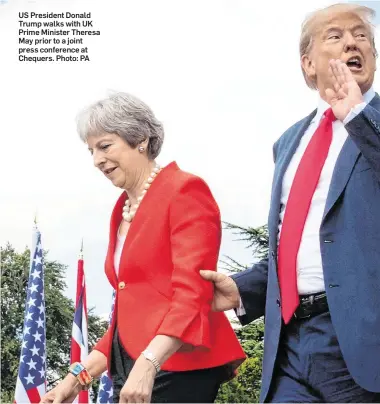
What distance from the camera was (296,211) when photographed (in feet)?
8.91

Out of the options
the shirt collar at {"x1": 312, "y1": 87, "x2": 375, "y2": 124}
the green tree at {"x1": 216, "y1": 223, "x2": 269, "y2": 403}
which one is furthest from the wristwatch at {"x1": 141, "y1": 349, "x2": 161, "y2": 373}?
the green tree at {"x1": 216, "y1": 223, "x2": 269, "y2": 403}

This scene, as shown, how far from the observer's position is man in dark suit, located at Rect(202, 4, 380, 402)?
8.16 feet

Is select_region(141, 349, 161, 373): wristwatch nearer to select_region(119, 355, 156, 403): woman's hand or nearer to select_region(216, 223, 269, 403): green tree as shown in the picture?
select_region(119, 355, 156, 403): woman's hand

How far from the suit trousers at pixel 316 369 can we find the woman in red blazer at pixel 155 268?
247mm

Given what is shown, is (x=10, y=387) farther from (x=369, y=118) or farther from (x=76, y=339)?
(x=369, y=118)

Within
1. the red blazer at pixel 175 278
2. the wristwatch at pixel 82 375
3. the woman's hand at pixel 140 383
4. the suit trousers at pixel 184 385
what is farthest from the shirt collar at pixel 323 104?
the wristwatch at pixel 82 375

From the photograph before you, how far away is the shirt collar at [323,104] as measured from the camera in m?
2.80

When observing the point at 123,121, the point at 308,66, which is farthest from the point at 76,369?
the point at 308,66

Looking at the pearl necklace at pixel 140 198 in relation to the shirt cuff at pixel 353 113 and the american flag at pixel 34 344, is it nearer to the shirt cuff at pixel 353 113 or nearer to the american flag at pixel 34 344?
the shirt cuff at pixel 353 113

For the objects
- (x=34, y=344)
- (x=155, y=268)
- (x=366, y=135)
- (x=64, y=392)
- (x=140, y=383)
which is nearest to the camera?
(x=366, y=135)

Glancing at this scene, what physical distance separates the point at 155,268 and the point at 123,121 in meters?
0.52

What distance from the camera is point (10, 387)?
18.6 m

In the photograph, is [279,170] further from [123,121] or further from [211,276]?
[123,121]

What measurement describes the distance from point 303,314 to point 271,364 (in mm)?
210
